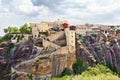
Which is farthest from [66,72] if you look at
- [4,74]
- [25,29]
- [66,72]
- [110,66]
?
[25,29]

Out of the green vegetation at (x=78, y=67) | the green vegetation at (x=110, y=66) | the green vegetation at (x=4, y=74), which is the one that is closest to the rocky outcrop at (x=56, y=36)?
the green vegetation at (x=78, y=67)

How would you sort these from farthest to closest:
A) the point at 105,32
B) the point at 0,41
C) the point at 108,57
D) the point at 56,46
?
the point at 105,32
the point at 0,41
the point at 108,57
the point at 56,46

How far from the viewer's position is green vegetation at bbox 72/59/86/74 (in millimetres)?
91025

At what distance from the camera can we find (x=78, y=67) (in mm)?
92750

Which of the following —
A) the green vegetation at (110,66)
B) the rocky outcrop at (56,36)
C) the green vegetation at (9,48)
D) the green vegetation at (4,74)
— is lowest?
the green vegetation at (4,74)

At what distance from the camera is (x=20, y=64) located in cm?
9581

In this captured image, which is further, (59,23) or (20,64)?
(59,23)

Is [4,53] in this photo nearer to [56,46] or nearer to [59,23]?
[56,46]

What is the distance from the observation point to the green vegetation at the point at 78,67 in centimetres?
9103

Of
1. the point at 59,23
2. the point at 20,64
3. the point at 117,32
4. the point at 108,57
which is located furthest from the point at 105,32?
the point at 20,64

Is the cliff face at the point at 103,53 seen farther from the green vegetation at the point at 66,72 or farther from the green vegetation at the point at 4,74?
the green vegetation at the point at 4,74

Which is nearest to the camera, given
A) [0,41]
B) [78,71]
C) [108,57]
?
[78,71]

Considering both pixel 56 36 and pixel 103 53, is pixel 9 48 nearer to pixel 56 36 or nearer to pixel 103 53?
pixel 56 36

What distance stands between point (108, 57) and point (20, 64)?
27511 mm
